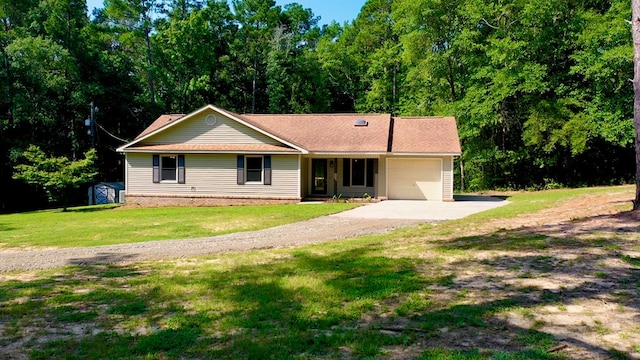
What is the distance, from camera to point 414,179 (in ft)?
66.2

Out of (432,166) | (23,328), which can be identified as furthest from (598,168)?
(23,328)

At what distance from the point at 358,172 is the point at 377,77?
16690 mm

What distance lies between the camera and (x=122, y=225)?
43.5 feet

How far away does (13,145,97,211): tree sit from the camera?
805 inches

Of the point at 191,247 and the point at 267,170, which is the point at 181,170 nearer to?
the point at 267,170

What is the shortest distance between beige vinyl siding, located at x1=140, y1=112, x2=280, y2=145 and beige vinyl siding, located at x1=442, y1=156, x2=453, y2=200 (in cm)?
768

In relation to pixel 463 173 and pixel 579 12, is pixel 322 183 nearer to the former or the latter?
pixel 463 173

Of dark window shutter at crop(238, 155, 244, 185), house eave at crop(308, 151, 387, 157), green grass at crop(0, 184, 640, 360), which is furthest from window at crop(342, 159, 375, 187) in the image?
green grass at crop(0, 184, 640, 360)

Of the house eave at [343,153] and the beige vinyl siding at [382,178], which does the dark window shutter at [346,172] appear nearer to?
the house eave at [343,153]

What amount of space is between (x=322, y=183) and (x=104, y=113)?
1843 centimetres

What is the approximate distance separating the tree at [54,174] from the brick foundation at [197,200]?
2.73 metres

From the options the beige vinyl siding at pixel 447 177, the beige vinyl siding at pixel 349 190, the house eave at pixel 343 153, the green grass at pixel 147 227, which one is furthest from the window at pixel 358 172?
the green grass at pixel 147 227

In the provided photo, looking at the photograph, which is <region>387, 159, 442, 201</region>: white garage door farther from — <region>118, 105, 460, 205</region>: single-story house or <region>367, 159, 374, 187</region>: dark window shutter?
<region>367, 159, 374, 187</region>: dark window shutter

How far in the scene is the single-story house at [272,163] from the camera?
1964 cm
